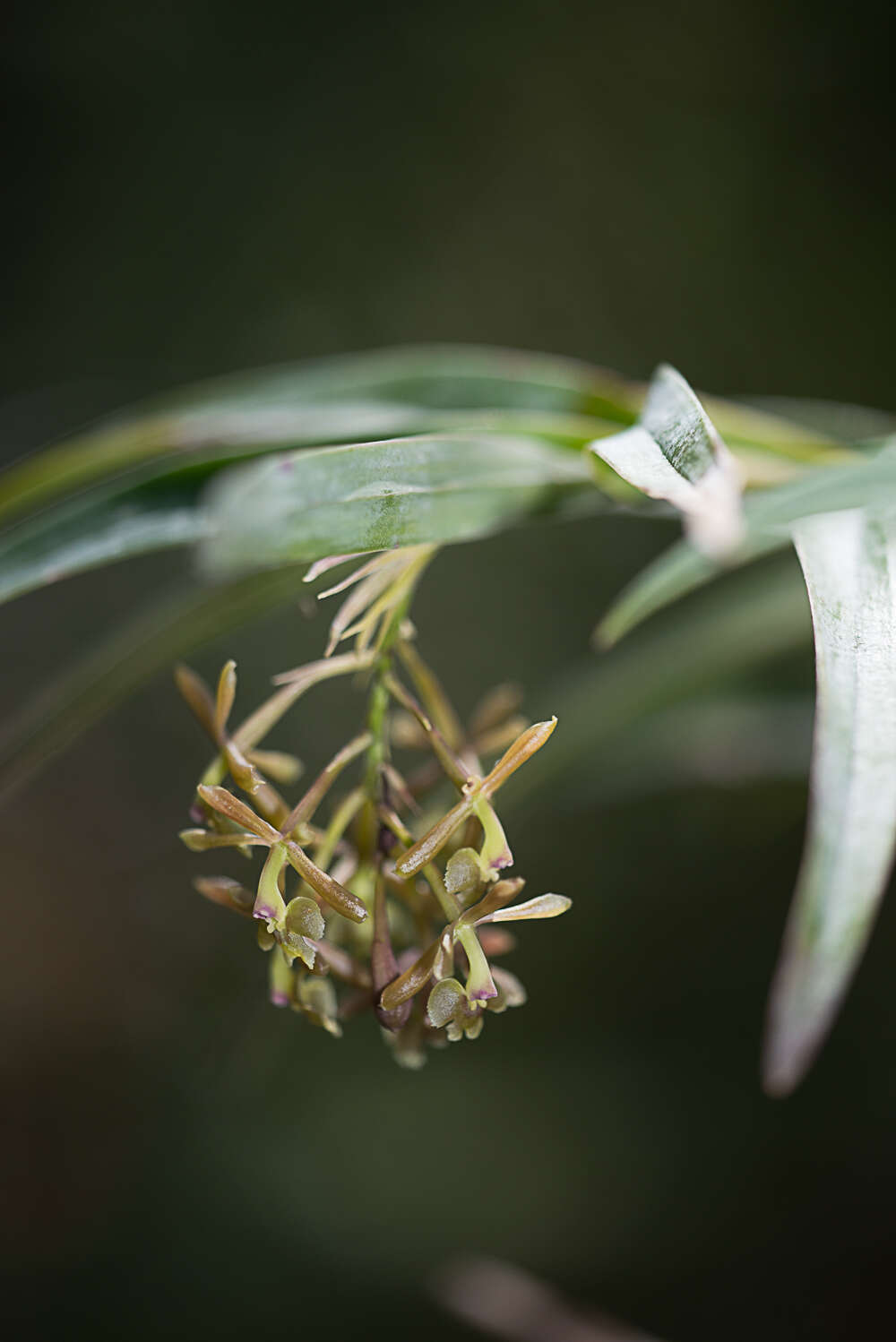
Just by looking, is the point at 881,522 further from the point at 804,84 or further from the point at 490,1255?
the point at 804,84

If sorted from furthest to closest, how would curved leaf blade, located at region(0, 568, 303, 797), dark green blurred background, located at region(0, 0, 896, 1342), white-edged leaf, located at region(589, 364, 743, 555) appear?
1. dark green blurred background, located at region(0, 0, 896, 1342)
2. curved leaf blade, located at region(0, 568, 303, 797)
3. white-edged leaf, located at region(589, 364, 743, 555)

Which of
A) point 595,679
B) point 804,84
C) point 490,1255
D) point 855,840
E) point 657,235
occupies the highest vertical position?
point 804,84

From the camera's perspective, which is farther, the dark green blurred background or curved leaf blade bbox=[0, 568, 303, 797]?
the dark green blurred background

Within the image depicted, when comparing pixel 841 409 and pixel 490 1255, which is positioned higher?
pixel 841 409

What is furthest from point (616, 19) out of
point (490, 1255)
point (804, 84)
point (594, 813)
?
point (490, 1255)

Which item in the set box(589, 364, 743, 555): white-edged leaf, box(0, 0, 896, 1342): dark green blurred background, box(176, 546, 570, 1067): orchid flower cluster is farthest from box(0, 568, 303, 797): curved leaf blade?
box(0, 0, 896, 1342): dark green blurred background

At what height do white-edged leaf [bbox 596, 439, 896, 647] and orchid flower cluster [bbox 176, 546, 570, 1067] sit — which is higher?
white-edged leaf [bbox 596, 439, 896, 647]

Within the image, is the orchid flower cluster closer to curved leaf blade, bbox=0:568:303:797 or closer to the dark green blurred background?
curved leaf blade, bbox=0:568:303:797

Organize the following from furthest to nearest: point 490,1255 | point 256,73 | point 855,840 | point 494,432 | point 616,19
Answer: point 256,73, point 616,19, point 490,1255, point 494,432, point 855,840
